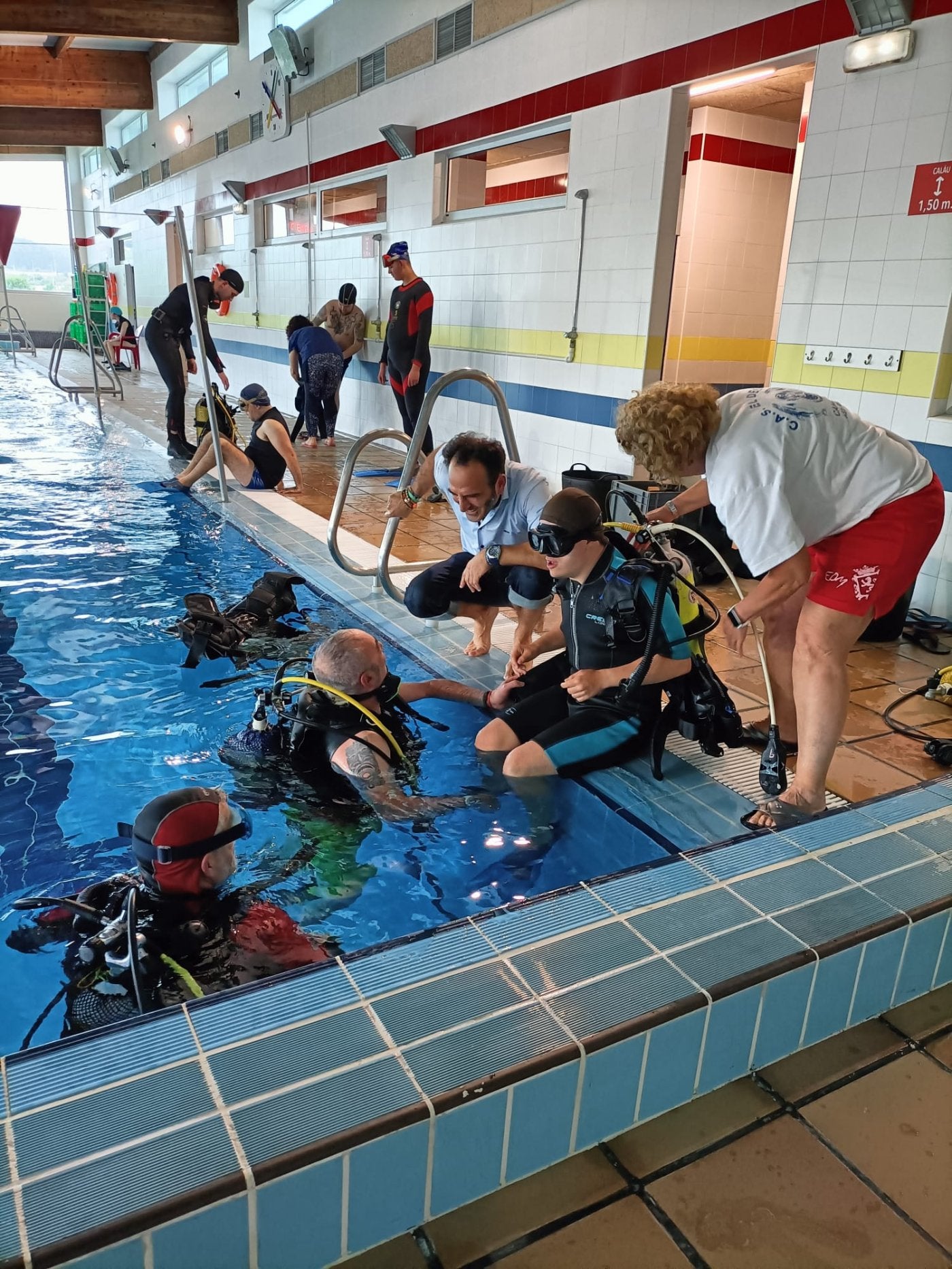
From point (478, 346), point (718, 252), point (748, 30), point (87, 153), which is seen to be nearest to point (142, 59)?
point (87, 153)

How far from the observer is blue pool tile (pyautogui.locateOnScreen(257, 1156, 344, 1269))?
1.34 metres

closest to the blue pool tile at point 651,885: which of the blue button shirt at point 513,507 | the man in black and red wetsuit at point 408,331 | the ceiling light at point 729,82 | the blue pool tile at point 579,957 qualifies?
the blue pool tile at point 579,957

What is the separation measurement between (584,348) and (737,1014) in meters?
6.50

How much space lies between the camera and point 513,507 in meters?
4.03

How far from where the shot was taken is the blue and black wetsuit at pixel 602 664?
296 cm

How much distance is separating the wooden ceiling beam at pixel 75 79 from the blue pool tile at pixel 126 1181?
69.2 ft

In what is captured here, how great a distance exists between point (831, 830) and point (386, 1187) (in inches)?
59.5

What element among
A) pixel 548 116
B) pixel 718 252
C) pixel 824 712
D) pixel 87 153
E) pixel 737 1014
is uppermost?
pixel 87 153

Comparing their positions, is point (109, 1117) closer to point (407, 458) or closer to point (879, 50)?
point (407, 458)

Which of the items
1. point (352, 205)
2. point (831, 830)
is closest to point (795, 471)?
point (831, 830)

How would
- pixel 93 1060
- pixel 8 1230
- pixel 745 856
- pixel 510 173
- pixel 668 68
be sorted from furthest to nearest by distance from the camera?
pixel 510 173
pixel 668 68
pixel 745 856
pixel 93 1060
pixel 8 1230

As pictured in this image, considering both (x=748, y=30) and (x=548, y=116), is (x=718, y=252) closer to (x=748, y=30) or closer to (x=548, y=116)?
(x=548, y=116)

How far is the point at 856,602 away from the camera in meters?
2.76

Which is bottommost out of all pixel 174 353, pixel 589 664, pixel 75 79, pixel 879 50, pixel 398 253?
pixel 589 664
